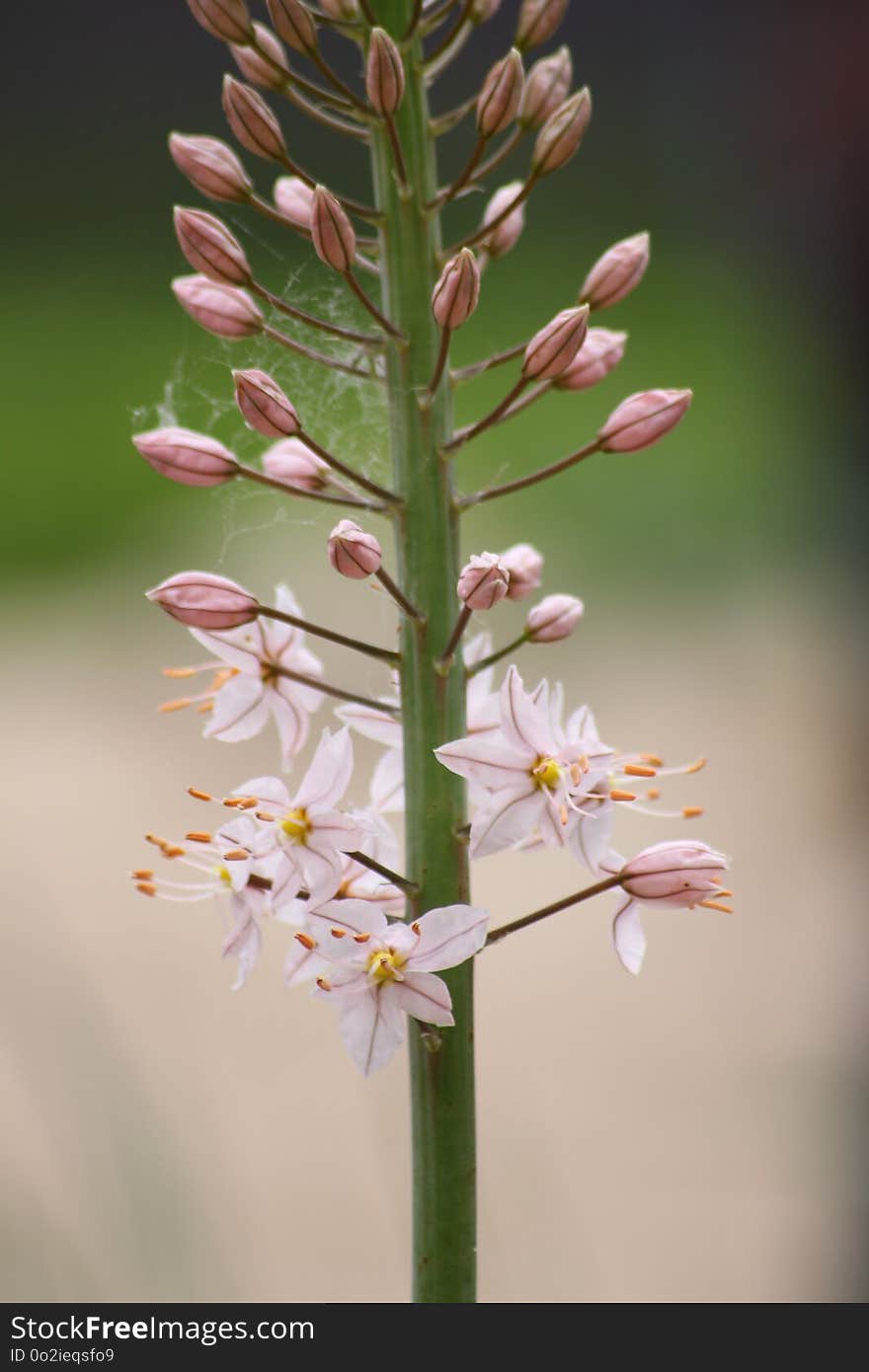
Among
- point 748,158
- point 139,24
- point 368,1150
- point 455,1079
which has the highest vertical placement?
point 139,24

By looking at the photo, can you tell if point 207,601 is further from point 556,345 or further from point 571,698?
point 571,698

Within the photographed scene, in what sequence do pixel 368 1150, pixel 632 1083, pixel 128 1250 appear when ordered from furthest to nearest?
pixel 632 1083 → pixel 368 1150 → pixel 128 1250

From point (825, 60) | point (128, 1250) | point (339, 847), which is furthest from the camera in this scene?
point (825, 60)

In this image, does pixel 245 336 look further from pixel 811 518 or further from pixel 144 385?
pixel 144 385

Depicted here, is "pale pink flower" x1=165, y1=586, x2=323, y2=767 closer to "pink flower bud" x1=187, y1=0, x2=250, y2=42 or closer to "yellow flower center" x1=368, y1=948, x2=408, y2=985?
"yellow flower center" x1=368, y1=948, x2=408, y2=985

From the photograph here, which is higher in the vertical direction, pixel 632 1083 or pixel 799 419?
pixel 799 419

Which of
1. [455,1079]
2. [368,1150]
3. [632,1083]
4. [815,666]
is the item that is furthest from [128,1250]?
[815,666]
